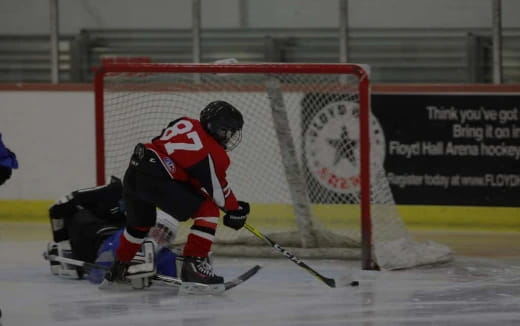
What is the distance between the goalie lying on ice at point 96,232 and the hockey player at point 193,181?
31cm

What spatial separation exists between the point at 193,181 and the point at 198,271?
1.38 ft

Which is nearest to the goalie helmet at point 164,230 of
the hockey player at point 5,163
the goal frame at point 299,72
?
the goal frame at point 299,72

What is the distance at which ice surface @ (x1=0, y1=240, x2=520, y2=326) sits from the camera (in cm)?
506

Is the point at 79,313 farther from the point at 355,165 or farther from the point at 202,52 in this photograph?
the point at 202,52

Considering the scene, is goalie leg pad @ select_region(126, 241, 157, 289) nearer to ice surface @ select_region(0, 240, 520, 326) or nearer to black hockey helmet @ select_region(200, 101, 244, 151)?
ice surface @ select_region(0, 240, 520, 326)

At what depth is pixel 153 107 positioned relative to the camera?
7.27 meters

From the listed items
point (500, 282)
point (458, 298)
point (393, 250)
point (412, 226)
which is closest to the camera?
point (458, 298)

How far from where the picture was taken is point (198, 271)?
559 centimetres

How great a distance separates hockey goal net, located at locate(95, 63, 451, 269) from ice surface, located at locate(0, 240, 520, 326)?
290 millimetres

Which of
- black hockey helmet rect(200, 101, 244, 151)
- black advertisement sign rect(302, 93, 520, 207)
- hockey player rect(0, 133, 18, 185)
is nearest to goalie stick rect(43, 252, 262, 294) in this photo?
black hockey helmet rect(200, 101, 244, 151)

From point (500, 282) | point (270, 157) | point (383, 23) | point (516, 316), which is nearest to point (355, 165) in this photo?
point (270, 157)

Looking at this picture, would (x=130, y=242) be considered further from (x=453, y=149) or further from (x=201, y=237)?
(x=453, y=149)

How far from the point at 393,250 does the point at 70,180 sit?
3177 millimetres

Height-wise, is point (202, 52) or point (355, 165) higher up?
point (202, 52)
